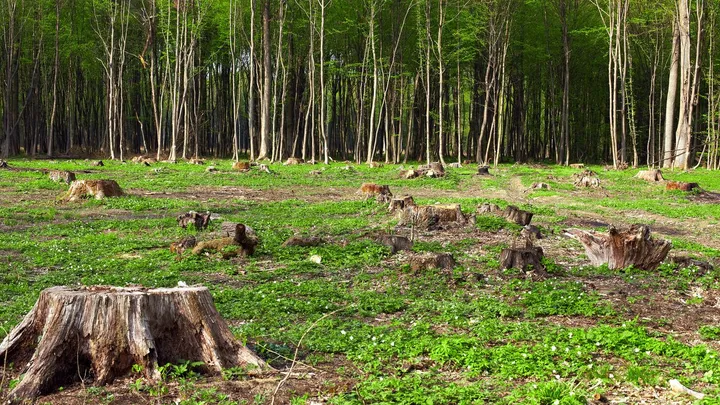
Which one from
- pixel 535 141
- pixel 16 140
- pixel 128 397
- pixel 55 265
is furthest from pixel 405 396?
pixel 535 141

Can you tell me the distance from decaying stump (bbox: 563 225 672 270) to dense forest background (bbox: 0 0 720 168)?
1092 inches

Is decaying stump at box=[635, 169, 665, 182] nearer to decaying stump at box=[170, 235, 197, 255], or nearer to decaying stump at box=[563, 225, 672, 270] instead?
decaying stump at box=[563, 225, 672, 270]

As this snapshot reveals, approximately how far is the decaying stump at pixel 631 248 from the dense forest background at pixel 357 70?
27.7m

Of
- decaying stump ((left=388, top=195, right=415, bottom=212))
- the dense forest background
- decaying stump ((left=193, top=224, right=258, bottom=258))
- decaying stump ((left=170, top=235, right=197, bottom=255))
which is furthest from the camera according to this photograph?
the dense forest background

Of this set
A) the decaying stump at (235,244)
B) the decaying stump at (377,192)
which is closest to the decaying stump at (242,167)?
the decaying stump at (377,192)

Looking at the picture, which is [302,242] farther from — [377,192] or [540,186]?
[540,186]

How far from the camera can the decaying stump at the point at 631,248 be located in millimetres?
9992

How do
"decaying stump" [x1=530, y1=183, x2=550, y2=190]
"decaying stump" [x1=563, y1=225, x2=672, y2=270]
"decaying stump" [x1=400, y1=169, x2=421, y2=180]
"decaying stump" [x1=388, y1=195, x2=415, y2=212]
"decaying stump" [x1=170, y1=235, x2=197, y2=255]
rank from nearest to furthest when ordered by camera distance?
1. "decaying stump" [x1=563, y1=225, x2=672, y2=270]
2. "decaying stump" [x1=170, y1=235, x2=197, y2=255]
3. "decaying stump" [x1=388, y1=195, x2=415, y2=212]
4. "decaying stump" [x1=530, y1=183, x2=550, y2=190]
5. "decaying stump" [x1=400, y1=169, x2=421, y2=180]

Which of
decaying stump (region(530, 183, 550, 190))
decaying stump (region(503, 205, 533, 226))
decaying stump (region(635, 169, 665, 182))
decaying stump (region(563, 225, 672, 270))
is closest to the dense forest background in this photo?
decaying stump (region(635, 169, 665, 182))

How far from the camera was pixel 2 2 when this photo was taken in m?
44.1

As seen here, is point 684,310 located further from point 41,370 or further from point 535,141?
point 535,141

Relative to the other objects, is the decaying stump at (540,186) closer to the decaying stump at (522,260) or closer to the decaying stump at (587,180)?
the decaying stump at (587,180)

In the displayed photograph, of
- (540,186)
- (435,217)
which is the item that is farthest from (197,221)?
(540,186)

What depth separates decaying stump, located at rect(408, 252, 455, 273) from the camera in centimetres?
994
